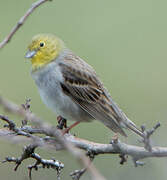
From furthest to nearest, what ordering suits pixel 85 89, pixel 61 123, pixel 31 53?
pixel 85 89 < pixel 31 53 < pixel 61 123

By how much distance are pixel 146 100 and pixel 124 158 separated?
14.6ft

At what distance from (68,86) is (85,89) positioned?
17 cm

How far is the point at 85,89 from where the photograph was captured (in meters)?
4.84

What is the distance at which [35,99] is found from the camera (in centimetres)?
736

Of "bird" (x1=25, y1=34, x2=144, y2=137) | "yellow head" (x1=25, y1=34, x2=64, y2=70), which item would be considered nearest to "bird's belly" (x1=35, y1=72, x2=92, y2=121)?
"bird" (x1=25, y1=34, x2=144, y2=137)

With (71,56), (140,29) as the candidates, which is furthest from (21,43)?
(71,56)

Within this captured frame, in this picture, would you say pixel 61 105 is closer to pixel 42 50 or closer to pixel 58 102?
pixel 58 102

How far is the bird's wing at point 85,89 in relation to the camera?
4.76 metres

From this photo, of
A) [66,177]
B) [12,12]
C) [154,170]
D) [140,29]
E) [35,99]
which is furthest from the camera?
[140,29]

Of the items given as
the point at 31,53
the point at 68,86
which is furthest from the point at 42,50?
the point at 68,86

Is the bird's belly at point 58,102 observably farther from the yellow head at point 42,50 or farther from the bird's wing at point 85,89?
the yellow head at point 42,50

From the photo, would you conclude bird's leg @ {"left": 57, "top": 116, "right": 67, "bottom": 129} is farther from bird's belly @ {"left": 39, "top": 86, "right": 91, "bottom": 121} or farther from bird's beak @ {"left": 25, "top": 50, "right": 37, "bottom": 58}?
bird's beak @ {"left": 25, "top": 50, "right": 37, "bottom": 58}

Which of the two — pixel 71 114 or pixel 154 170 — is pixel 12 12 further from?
pixel 154 170

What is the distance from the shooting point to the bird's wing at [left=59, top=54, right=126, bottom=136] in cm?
476
